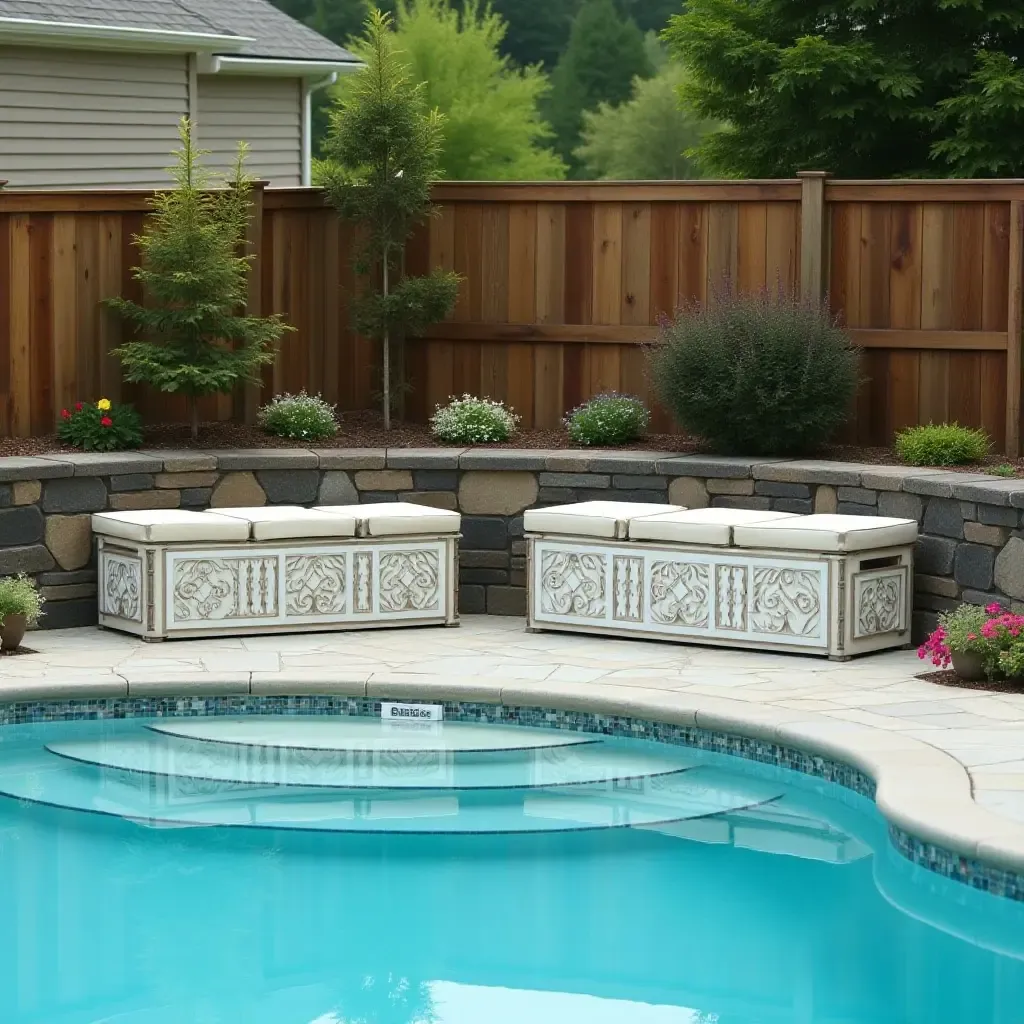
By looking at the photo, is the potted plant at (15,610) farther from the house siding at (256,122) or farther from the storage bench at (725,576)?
the house siding at (256,122)

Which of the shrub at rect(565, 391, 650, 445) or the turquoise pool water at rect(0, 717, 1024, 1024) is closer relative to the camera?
the turquoise pool water at rect(0, 717, 1024, 1024)

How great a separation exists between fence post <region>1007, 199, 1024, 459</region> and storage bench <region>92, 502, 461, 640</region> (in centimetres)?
279

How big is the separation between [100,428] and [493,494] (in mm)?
2019

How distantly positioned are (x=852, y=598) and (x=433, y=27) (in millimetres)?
30287

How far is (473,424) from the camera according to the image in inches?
394

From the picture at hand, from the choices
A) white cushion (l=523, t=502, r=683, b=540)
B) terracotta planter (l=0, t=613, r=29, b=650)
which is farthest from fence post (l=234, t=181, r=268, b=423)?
terracotta planter (l=0, t=613, r=29, b=650)

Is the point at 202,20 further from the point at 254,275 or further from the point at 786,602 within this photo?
the point at 786,602

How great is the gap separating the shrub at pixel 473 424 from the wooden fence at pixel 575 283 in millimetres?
434

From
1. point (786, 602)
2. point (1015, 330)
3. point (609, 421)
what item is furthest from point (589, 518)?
point (1015, 330)

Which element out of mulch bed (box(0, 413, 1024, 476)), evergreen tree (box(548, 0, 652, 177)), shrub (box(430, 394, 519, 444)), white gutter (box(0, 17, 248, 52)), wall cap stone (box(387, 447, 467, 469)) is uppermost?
evergreen tree (box(548, 0, 652, 177))

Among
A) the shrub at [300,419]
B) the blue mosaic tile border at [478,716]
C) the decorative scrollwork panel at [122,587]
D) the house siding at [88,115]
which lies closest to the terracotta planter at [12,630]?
the decorative scrollwork panel at [122,587]

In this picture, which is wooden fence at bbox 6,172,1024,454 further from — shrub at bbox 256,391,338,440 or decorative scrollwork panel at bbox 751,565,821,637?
decorative scrollwork panel at bbox 751,565,821,637

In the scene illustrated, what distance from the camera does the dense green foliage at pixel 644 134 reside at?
144 ft

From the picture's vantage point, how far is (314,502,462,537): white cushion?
29.1ft
